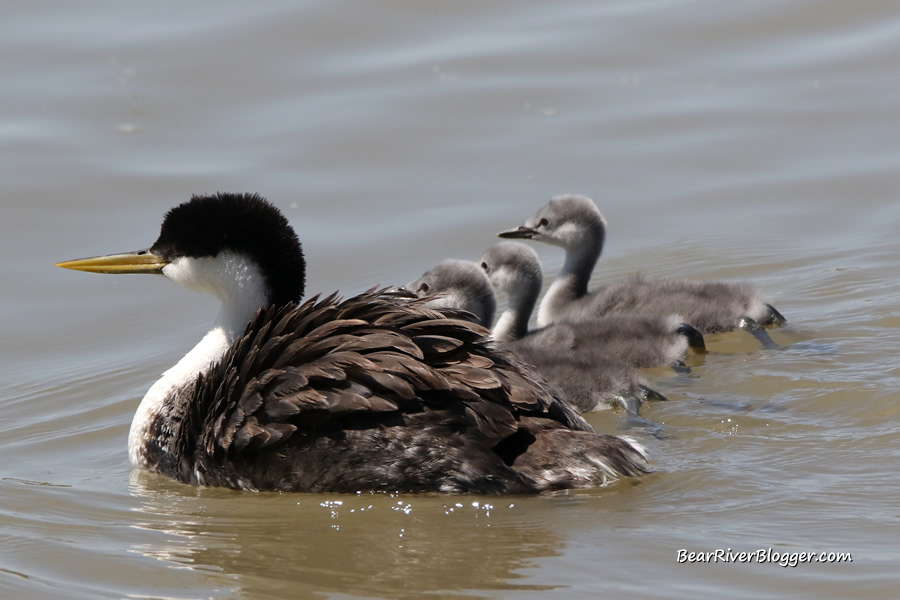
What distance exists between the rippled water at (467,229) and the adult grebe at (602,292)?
0.23 meters

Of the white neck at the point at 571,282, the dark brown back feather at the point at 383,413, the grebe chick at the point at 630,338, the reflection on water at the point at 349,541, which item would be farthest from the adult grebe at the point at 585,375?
the reflection on water at the point at 349,541

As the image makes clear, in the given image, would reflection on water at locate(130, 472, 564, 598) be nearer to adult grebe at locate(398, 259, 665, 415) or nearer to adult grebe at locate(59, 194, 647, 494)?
adult grebe at locate(59, 194, 647, 494)

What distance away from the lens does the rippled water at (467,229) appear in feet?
18.1

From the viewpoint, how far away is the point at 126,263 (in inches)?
289

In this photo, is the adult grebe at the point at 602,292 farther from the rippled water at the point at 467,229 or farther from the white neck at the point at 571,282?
the rippled water at the point at 467,229

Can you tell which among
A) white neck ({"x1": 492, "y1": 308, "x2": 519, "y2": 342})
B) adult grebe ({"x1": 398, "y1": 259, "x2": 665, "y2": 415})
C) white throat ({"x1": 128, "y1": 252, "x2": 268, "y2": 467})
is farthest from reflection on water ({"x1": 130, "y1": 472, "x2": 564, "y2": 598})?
white neck ({"x1": 492, "y1": 308, "x2": 519, "y2": 342})

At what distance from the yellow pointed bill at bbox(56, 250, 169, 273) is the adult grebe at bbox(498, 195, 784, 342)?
301 centimetres

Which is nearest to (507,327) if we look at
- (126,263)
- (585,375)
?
(585,375)

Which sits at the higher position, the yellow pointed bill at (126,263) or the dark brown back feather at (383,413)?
the yellow pointed bill at (126,263)

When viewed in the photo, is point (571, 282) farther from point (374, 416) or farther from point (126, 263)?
point (374, 416)

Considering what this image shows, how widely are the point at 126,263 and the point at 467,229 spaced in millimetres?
3821

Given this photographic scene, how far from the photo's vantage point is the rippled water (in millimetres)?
5512

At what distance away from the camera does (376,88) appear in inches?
500

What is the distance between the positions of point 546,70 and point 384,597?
8.83m
